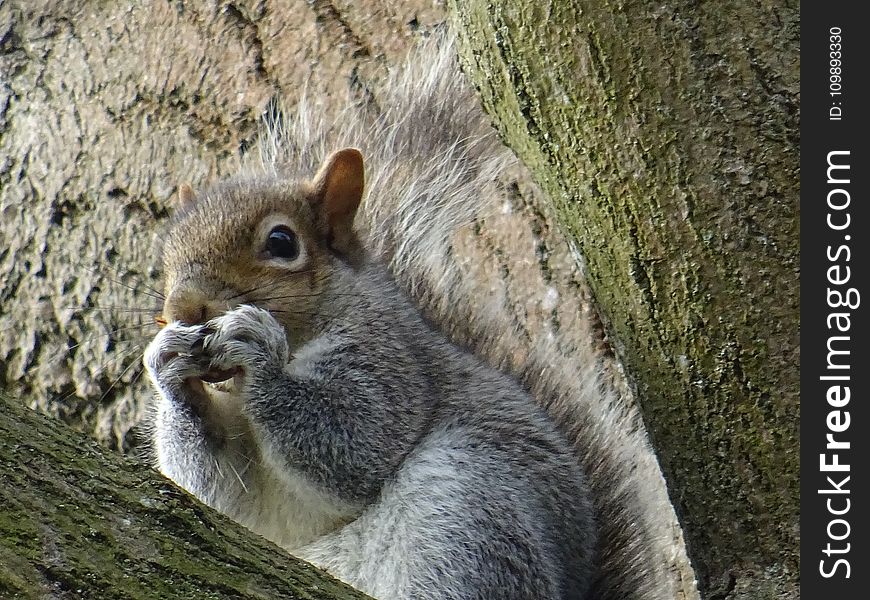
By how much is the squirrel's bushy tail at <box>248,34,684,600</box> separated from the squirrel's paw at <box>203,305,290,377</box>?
0.55m

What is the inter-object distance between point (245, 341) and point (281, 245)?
29 centimetres

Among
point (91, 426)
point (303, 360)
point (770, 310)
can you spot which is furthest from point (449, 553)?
point (91, 426)

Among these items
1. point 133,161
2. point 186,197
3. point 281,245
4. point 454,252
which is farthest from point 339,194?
point 133,161

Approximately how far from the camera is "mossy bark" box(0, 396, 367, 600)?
120cm

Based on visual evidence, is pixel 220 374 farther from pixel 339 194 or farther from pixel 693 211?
pixel 693 211

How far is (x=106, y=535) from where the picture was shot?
126 centimetres

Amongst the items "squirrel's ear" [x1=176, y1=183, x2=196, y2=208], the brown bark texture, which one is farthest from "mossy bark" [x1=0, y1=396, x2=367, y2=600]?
the brown bark texture

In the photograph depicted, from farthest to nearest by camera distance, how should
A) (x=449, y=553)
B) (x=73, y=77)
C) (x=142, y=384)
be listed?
(x=73, y=77), (x=142, y=384), (x=449, y=553)

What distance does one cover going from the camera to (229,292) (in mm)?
2236

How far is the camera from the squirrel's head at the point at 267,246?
2.24 meters

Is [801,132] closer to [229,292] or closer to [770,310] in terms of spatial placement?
[770,310]

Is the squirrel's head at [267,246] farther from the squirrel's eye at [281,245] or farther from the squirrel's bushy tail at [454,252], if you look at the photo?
the squirrel's bushy tail at [454,252]

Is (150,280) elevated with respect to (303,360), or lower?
elevated

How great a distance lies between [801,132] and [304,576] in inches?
36.0
